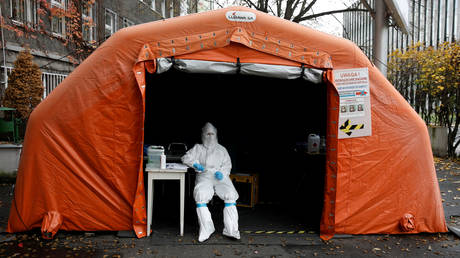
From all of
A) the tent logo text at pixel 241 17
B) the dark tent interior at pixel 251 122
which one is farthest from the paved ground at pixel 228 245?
the tent logo text at pixel 241 17

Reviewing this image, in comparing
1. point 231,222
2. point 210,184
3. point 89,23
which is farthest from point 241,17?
point 89,23

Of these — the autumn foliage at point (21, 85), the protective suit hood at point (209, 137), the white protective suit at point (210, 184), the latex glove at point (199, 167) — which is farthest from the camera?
the autumn foliage at point (21, 85)

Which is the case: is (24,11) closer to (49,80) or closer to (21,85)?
(49,80)

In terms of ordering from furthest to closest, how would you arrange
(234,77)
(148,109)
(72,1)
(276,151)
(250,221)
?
1. (72,1)
2. (276,151)
3. (148,109)
4. (234,77)
5. (250,221)

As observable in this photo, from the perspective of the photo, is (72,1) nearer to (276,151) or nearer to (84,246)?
(276,151)

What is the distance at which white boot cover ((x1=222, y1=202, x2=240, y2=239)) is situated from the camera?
193 inches

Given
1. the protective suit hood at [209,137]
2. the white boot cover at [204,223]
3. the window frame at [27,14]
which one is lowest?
the white boot cover at [204,223]

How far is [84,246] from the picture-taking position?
178 inches

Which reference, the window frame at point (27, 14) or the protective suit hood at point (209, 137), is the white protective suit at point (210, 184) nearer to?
the protective suit hood at point (209, 137)

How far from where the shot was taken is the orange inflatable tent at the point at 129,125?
4816 millimetres

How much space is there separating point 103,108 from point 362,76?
374cm

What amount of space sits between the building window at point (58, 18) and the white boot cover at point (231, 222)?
11.5m

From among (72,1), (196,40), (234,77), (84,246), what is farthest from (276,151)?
(72,1)

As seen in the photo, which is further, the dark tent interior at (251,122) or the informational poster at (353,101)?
the dark tent interior at (251,122)
